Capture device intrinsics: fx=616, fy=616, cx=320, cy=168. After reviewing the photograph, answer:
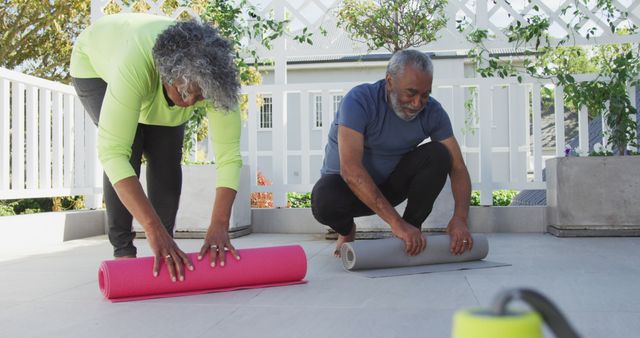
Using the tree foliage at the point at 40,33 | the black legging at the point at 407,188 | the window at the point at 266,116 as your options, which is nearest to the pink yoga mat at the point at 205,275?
the black legging at the point at 407,188

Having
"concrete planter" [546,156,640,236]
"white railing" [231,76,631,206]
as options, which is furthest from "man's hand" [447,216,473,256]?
"white railing" [231,76,631,206]

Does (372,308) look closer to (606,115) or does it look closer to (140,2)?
(606,115)

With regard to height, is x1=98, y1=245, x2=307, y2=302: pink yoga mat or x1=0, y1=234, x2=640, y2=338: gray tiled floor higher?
x1=98, y1=245, x2=307, y2=302: pink yoga mat

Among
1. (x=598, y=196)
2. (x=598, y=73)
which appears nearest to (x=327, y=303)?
(x=598, y=196)

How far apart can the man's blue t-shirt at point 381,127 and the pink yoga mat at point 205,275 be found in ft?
2.40

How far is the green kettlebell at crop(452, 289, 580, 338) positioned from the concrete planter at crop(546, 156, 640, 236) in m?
3.58

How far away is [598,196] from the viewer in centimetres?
380

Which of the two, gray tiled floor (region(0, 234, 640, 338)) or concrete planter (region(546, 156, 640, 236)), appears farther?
concrete planter (region(546, 156, 640, 236))

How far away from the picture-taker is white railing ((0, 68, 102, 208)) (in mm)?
3652

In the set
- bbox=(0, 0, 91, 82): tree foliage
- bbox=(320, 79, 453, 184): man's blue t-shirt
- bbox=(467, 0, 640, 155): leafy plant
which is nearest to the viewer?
bbox=(320, 79, 453, 184): man's blue t-shirt

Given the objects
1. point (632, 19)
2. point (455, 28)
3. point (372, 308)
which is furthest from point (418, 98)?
point (632, 19)

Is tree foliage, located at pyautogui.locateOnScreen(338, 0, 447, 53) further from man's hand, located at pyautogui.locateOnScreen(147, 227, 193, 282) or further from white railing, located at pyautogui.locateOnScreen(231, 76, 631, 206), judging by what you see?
man's hand, located at pyautogui.locateOnScreen(147, 227, 193, 282)

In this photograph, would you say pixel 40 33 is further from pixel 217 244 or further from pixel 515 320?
pixel 515 320

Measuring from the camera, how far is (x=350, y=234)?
10.1ft
